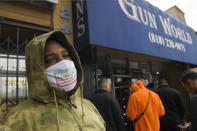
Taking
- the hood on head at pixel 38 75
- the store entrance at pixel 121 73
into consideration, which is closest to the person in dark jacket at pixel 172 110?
the store entrance at pixel 121 73

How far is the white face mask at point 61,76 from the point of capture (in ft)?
4.74

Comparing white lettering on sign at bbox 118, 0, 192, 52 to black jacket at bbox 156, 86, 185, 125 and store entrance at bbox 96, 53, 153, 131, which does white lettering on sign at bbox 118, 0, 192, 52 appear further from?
black jacket at bbox 156, 86, 185, 125

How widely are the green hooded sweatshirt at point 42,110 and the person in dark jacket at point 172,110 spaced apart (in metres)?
2.86

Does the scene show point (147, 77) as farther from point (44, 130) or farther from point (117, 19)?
point (44, 130)

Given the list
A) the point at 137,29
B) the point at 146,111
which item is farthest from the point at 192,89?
the point at 137,29

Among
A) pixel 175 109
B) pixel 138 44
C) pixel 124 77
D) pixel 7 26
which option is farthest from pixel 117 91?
pixel 7 26

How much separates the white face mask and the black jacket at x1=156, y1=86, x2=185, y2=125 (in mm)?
3213

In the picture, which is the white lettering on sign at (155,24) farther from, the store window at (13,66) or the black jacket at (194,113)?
the black jacket at (194,113)

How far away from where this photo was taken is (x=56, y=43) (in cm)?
166

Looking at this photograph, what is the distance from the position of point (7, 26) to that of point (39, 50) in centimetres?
273

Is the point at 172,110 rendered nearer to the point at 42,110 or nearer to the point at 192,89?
the point at 192,89

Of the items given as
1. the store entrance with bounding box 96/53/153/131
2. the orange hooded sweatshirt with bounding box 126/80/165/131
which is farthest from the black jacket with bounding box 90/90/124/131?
the store entrance with bounding box 96/53/153/131

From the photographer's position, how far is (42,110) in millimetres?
1266

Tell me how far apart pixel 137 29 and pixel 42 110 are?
464cm
